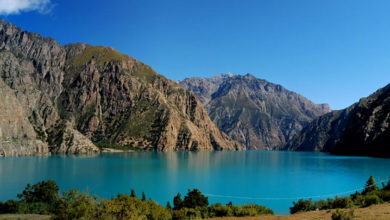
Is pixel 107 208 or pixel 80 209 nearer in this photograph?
pixel 80 209

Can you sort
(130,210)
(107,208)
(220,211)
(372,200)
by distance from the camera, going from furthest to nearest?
1. (372,200)
2. (220,211)
3. (130,210)
4. (107,208)

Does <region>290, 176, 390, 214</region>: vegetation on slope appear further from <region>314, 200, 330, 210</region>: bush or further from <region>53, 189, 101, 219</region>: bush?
<region>53, 189, 101, 219</region>: bush

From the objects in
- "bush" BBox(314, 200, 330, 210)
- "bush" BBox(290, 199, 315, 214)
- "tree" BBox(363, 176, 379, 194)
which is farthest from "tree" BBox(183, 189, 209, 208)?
"tree" BBox(363, 176, 379, 194)

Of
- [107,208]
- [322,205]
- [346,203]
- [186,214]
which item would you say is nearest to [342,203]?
[346,203]

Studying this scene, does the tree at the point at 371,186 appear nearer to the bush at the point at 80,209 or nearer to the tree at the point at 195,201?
the tree at the point at 195,201

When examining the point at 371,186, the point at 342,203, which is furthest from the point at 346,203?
the point at 371,186

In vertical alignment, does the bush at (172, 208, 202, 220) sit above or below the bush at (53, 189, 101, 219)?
below

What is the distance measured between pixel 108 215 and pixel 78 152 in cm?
18189

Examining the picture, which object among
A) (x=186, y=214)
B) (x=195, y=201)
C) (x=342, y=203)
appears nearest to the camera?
(x=186, y=214)

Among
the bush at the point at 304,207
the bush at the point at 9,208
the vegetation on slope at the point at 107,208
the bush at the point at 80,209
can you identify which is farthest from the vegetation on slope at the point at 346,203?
the bush at the point at 9,208

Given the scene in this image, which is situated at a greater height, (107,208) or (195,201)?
(107,208)

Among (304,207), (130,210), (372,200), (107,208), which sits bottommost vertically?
(304,207)

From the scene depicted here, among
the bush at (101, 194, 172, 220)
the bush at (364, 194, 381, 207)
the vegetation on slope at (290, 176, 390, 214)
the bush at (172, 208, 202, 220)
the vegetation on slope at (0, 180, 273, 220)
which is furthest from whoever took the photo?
the bush at (364, 194, 381, 207)

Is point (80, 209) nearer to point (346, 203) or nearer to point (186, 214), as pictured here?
point (186, 214)
